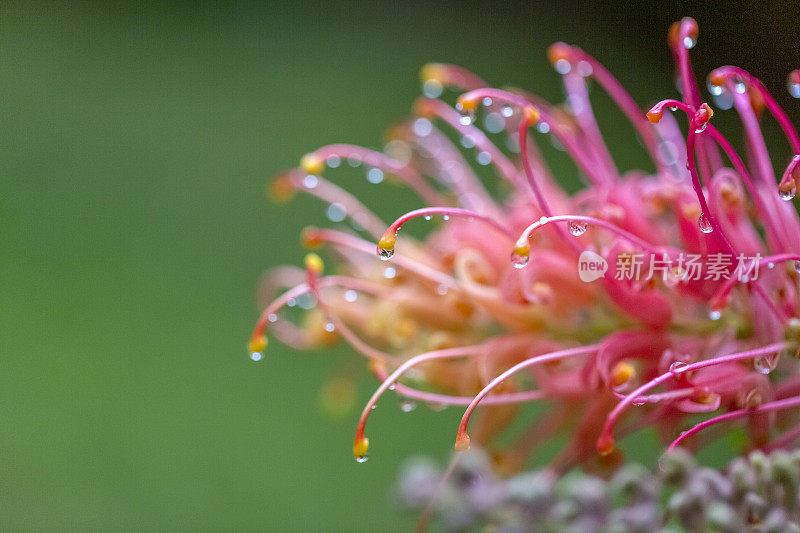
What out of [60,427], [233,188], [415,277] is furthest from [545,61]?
[415,277]

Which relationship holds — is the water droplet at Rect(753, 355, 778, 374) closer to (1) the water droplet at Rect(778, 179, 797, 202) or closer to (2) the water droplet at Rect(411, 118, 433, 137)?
(1) the water droplet at Rect(778, 179, 797, 202)

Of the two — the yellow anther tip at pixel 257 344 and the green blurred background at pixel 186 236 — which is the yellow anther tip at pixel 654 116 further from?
the green blurred background at pixel 186 236

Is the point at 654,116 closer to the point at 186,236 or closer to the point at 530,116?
the point at 530,116

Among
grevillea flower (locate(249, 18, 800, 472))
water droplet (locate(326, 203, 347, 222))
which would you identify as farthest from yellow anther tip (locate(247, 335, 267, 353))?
water droplet (locate(326, 203, 347, 222))

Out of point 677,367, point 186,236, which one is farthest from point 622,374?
point 186,236

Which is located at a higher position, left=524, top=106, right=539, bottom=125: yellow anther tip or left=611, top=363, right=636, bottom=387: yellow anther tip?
left=524, top=106, right=539, bottom=125: yellow anther tip

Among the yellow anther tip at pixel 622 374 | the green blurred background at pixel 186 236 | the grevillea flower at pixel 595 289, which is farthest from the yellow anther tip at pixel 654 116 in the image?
the green blurred background at pixel 186 236
